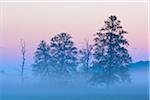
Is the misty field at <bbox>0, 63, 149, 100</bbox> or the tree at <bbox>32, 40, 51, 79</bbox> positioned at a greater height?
the tree at <bbox>32, 40, 51, 79</bbox>

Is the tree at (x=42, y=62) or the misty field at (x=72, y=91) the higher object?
the tree at (x=42, y=62)

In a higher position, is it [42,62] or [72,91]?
[42,62]

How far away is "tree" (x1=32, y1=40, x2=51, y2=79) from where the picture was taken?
21641 millimetres

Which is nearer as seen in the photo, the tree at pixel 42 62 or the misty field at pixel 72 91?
the misty field at pixel 72 91

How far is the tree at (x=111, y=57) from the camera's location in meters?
22.4

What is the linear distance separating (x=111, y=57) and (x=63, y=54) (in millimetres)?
2123

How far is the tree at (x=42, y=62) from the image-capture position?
21.6 meters

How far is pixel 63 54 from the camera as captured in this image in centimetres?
2245

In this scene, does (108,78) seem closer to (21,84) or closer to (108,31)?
(108,31)

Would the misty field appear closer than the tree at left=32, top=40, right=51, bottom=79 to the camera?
Yes

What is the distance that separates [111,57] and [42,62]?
3.09 m

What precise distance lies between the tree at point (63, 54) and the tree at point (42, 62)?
1.11 feet

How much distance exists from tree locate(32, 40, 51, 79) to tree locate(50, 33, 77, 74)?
339mm
